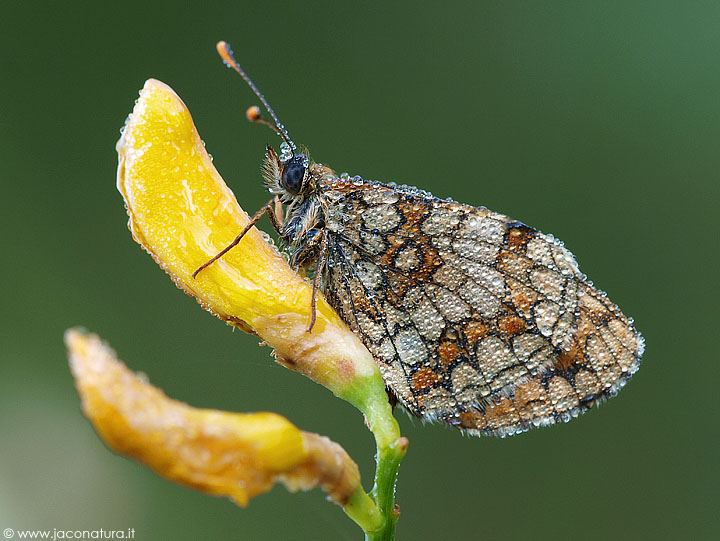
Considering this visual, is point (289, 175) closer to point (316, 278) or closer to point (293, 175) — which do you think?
point (293, 175)

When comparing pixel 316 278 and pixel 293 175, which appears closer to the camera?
pixel 316 278

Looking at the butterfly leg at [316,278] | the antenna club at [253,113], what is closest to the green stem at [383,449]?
the butterfly leg at [316,278]

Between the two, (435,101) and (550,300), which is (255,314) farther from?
(435,101)

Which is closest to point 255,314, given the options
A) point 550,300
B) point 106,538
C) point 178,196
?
point 178,196

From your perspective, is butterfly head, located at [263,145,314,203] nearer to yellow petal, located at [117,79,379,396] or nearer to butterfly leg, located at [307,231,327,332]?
butterfly leg, located at [307,231,327,332]

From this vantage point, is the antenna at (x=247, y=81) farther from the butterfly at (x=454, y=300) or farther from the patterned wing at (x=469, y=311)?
the patterned wing at (x=469, y=311)

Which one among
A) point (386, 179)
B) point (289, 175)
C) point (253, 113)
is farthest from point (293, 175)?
point (386, 179)

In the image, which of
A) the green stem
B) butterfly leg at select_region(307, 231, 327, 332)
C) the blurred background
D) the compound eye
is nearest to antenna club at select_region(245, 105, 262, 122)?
the compound eye
